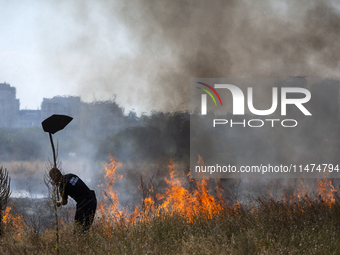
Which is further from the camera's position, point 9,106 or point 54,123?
point 9,106

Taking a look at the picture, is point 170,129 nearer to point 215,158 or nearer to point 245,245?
point 215,158

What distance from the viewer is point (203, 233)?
5.24 metres

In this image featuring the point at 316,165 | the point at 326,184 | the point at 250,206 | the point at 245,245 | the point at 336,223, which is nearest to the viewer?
the point at 245,245

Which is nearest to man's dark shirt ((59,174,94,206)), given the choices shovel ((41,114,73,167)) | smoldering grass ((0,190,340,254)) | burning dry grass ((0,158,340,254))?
burning dry grass ((0,158,340,254))

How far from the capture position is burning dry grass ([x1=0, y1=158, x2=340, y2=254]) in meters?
4.09

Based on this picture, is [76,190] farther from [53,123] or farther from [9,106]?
[9,106]

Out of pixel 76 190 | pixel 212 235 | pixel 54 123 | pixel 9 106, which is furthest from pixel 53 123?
pixel 9 106

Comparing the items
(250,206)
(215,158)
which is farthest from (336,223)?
(215,158)

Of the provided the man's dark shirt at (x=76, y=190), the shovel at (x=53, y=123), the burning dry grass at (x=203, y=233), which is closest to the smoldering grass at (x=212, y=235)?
the burning dry grass at (x=203, y=233)

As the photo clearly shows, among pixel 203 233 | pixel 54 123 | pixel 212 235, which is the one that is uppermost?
pixel 54 123

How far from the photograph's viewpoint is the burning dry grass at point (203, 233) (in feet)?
13.4

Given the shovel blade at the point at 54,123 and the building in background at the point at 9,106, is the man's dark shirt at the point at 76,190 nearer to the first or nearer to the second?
the shovel blade at the point at 54,123

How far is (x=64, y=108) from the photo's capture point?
14.0 meters

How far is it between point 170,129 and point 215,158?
2.40 m
